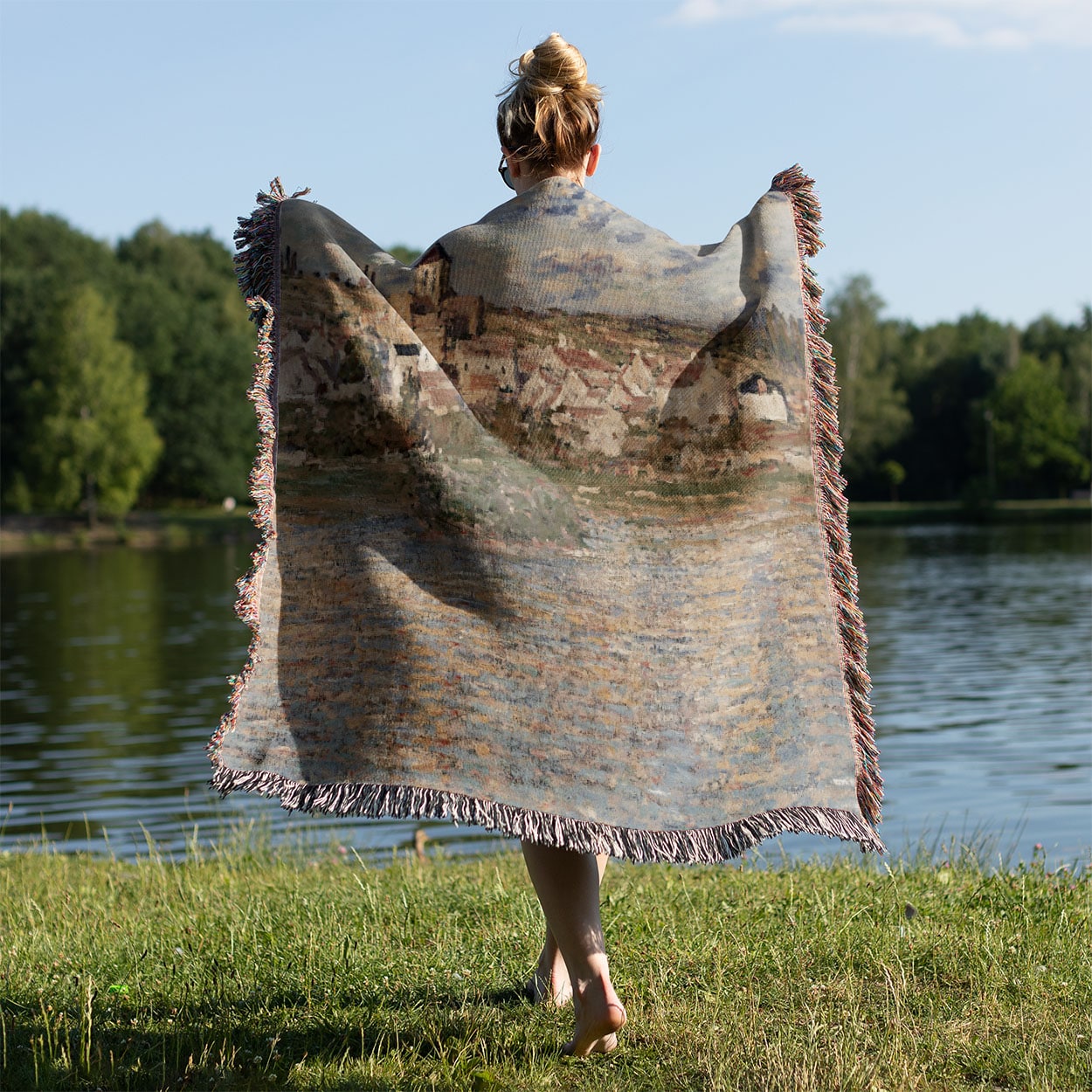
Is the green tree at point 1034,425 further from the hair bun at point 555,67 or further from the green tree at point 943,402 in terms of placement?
the hair bun at point 555,67

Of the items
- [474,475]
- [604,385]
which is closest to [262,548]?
[474,475]

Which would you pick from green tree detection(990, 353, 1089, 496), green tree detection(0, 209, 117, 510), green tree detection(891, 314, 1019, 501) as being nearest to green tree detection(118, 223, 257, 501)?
green tree detection(0, 209, 117, 510)

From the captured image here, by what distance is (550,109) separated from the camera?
304 cm

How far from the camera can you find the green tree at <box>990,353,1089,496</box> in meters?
67.7

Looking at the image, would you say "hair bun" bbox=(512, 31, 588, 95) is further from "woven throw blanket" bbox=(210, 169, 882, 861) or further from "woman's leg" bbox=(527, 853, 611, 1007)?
"woman's leg" bbox=(527, 853, 611, 1007)

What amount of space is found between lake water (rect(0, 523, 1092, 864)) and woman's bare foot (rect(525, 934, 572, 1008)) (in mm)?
3176

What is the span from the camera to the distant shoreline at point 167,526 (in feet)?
162

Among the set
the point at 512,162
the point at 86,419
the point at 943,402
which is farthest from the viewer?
the point at 943,402

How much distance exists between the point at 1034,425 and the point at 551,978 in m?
69.3

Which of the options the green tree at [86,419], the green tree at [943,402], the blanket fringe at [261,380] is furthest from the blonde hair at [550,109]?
the green tree at [943,402]

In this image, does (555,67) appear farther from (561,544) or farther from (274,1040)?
(274,1040)

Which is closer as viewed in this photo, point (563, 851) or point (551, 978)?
point (563, 851)

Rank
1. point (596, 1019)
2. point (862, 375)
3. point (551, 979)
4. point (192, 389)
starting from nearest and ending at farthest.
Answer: point (596, 1019) → point (551, 979) → point (192, 389) → point (862, 375)

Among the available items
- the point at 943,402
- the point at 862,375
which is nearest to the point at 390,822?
the point at 862,375
